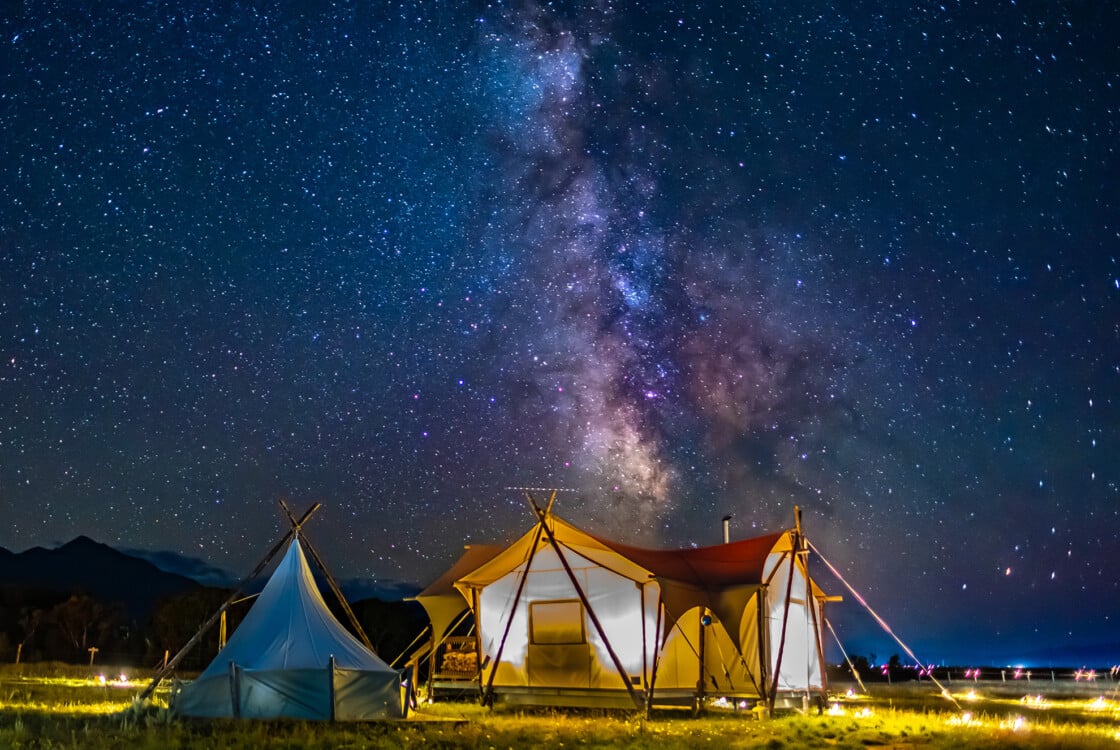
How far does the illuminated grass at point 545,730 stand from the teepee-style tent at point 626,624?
174cm

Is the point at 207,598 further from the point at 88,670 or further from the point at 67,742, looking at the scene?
the point at 67,742

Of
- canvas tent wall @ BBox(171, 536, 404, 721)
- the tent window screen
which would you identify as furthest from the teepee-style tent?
canvas tent wall @ BBox(171, 536, 404, 721)

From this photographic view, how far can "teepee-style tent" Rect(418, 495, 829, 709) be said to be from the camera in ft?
58.7

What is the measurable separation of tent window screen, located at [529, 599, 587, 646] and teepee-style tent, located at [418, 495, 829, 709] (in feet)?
0.07

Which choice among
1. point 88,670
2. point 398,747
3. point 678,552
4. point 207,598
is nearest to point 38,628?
point 207,598

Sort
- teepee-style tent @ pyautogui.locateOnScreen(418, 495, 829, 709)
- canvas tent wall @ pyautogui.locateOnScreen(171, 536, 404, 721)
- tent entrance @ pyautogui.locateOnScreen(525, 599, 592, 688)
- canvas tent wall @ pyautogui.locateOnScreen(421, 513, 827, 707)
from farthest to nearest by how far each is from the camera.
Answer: tent entrance @ pyautogui.locateOnScreen(525, 599, 592, 688), canvas tent wall @ pyautogui.locateOnScreen(421, 513, 827, 707), teepee-style tent @ pyautogui.locateOnScreen(418, 495, 829, 709), canvas tent wall @ pyautogui.locateOnScreen(171, 536, 404, 721)

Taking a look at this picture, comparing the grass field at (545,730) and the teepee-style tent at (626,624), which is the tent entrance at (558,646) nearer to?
the teepee-style tent at (626,624)

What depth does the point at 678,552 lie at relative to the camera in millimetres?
19266

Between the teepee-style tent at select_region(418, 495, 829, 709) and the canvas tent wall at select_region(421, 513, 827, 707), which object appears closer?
the teepee-style tent at select_region(418, 495, 829, 709)

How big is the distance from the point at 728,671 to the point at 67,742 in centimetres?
→ 1262

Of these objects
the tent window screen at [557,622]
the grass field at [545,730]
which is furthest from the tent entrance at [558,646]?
the grass field at [545,730]

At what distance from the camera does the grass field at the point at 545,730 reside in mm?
11180

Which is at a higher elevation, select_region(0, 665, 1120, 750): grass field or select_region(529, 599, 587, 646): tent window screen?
select_region(529, 599, 587, 646): tent window screen

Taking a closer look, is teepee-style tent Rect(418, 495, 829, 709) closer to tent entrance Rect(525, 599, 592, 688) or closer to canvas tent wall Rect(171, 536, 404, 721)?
tent entrance Rect(525, 599, 592, 688)
